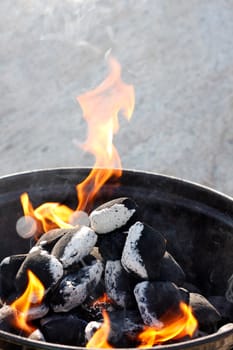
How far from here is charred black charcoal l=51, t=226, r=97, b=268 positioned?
2.27 metres

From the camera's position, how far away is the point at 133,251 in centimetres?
222

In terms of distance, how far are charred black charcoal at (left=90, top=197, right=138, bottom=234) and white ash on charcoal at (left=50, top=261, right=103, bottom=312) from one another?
19 cm

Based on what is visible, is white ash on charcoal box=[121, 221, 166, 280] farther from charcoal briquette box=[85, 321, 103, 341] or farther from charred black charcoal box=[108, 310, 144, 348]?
charcoal briquette box=[85, 321, 103, 341]

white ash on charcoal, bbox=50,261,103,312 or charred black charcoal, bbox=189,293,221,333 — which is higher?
white ash on charcoal, bbox=50,261,103,312

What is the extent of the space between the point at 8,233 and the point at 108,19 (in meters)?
3.85

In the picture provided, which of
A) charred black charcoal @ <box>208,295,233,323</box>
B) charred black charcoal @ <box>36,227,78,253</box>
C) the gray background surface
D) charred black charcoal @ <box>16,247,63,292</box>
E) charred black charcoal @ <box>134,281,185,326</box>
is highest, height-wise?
the gray background surface

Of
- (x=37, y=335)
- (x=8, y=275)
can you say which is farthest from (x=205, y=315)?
(x=8, y=275)

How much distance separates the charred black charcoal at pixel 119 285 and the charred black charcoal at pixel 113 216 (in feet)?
0.54

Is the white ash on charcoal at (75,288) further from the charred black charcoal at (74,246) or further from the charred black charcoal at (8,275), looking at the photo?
the charred black charcoal at (8,275)

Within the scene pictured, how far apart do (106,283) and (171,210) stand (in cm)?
54

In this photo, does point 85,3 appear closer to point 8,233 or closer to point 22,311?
point 8,233

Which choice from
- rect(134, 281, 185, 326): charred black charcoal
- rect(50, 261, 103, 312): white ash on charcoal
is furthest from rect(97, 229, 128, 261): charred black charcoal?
rect(134, 281, 185, 326): charred black charcoal

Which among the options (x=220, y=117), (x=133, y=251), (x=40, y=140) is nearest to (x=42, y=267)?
(x=133, y=251)

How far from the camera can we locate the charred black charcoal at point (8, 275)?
2.35 m
